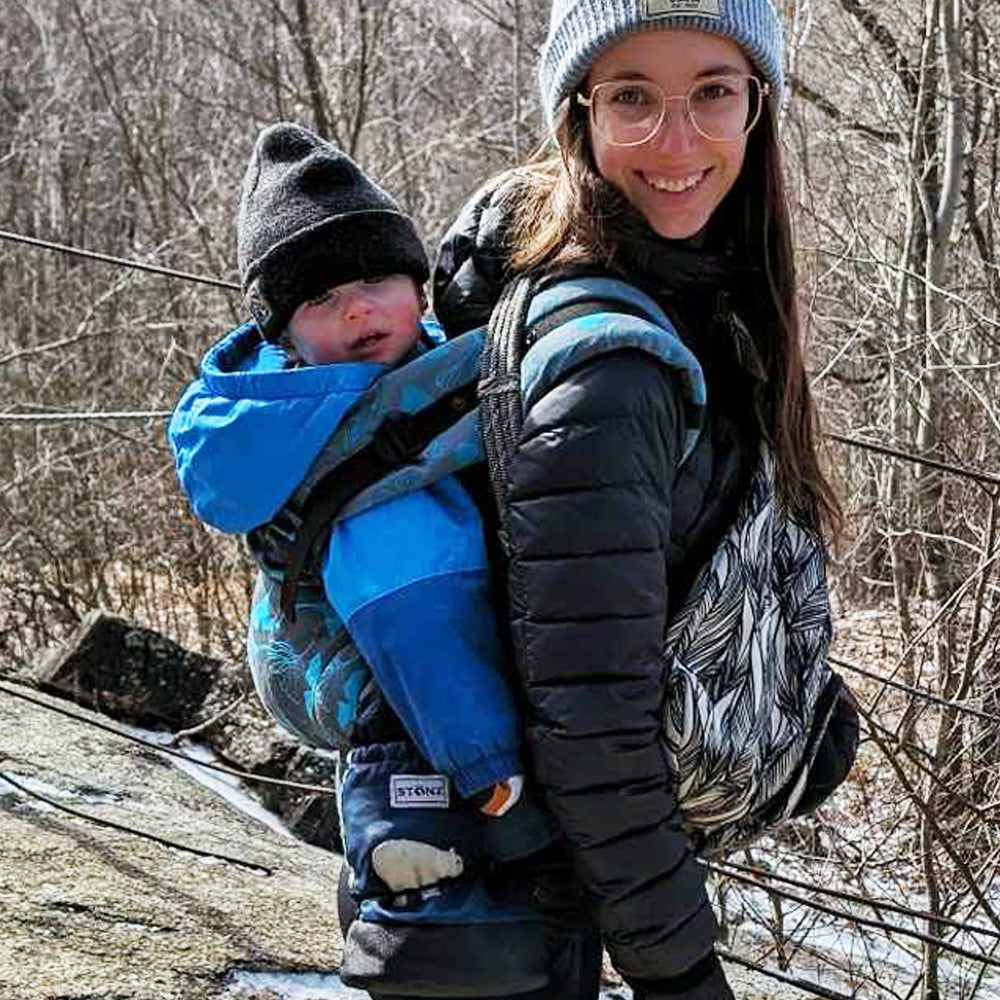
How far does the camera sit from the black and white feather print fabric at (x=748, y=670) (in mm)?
1752

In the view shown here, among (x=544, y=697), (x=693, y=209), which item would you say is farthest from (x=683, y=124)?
(x=544, y=697)

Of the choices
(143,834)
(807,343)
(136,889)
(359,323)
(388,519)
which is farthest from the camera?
(807,343)

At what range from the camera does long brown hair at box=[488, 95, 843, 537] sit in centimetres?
188

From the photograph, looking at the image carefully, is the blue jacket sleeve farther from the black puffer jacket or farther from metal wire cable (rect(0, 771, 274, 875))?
metal wire cable (rect(0, 771, 274, 875))

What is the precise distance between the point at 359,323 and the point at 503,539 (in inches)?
12.9

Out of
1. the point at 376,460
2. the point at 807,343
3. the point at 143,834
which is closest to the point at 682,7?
the point at 376,460

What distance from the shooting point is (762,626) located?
184 centimetres

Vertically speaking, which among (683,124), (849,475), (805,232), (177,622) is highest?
(683,124)

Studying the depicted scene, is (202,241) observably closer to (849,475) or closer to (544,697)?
(849,475)

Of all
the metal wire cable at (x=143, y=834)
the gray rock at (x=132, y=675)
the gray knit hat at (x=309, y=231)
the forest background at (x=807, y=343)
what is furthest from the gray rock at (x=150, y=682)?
the gray knit hat at (x=309, y=231)

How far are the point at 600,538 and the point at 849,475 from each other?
578 centimetres

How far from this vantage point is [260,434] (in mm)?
1785

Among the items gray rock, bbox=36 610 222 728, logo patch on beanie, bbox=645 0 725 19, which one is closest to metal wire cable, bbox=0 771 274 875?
gray rock, bbox=36 610 222 728

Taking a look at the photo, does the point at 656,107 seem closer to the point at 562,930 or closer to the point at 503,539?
the point at 503,539
